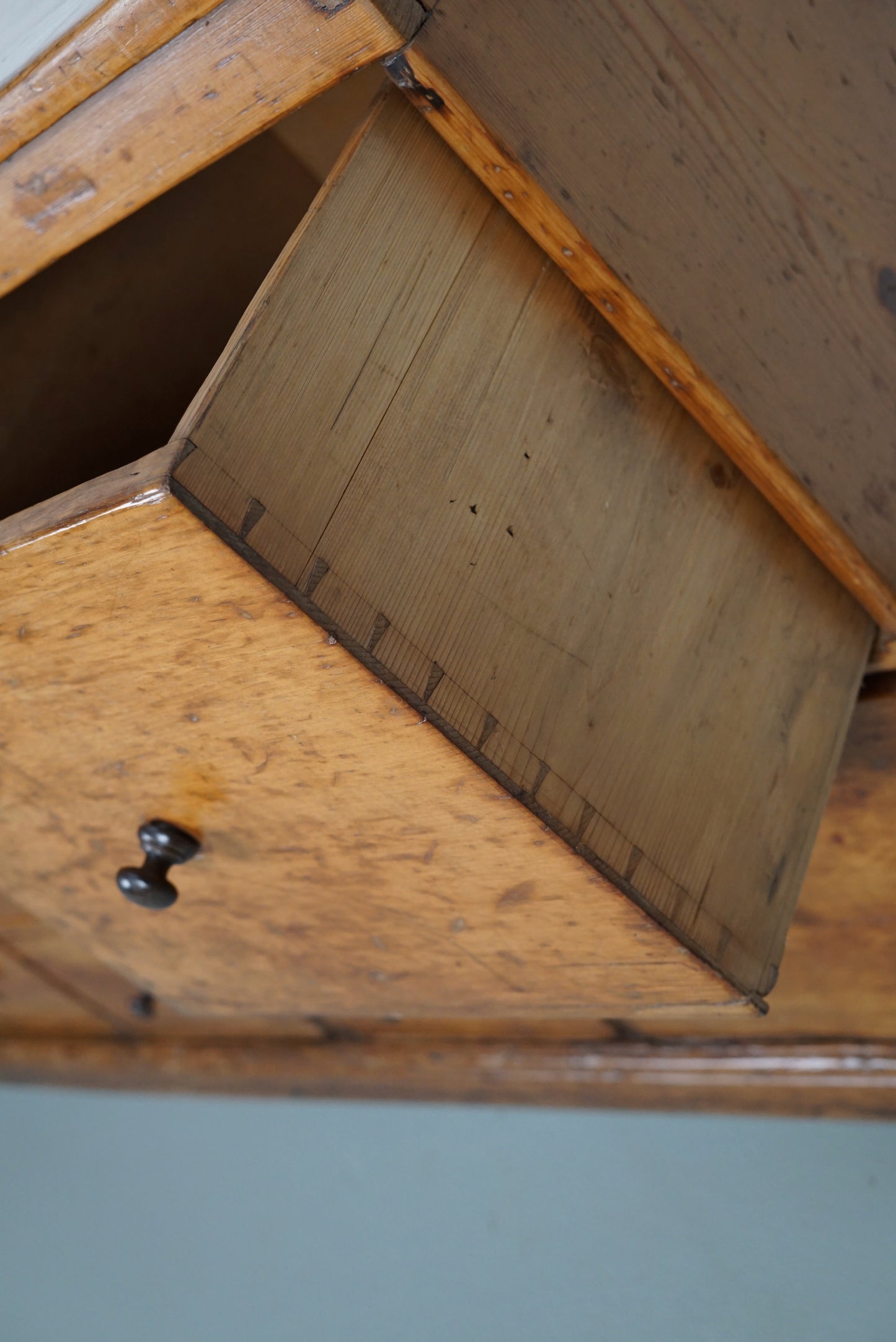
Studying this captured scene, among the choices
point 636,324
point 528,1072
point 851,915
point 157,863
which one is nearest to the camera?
point 636,324

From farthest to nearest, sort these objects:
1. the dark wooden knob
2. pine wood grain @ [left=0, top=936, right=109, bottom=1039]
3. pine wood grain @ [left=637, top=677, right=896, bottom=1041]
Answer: pine wood grain @ [left=0, top=936, right=109, bottom=1039]
pine wood grain @ [left=637, top=677, right=896, bottom=1041]
the dark wooden knob

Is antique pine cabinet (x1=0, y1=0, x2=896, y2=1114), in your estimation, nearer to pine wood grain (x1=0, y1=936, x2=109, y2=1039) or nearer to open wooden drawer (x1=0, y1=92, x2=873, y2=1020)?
open wooden drawer (x1=0, y1=92, x2=873, y2=1020)

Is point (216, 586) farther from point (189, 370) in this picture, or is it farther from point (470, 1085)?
point (470, 1085)

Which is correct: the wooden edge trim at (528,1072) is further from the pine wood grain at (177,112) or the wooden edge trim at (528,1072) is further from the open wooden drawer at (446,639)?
the pine wood grain at (177,112)

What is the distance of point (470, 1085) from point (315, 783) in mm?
692

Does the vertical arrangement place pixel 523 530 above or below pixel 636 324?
below

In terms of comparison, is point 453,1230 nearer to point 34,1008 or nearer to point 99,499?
point 34,1008

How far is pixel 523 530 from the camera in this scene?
512 mm

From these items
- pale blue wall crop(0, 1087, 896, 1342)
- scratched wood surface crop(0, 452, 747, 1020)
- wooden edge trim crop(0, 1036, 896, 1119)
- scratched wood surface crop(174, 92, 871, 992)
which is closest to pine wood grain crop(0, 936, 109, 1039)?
wooden edge trim crop(0, 1036, 896, 1119)

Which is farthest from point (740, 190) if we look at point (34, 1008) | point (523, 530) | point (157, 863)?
point (34, 1008)

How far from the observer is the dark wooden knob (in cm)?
65

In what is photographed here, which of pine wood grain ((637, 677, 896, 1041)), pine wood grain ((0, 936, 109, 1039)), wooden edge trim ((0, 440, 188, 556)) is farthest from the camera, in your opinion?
pine wood grain ((0, 936, 109, 1039))

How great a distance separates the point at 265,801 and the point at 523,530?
214 millimetres

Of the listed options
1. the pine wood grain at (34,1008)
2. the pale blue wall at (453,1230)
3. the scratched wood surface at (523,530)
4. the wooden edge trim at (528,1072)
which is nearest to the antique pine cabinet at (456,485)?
the scratched wood surface at (523,530)
